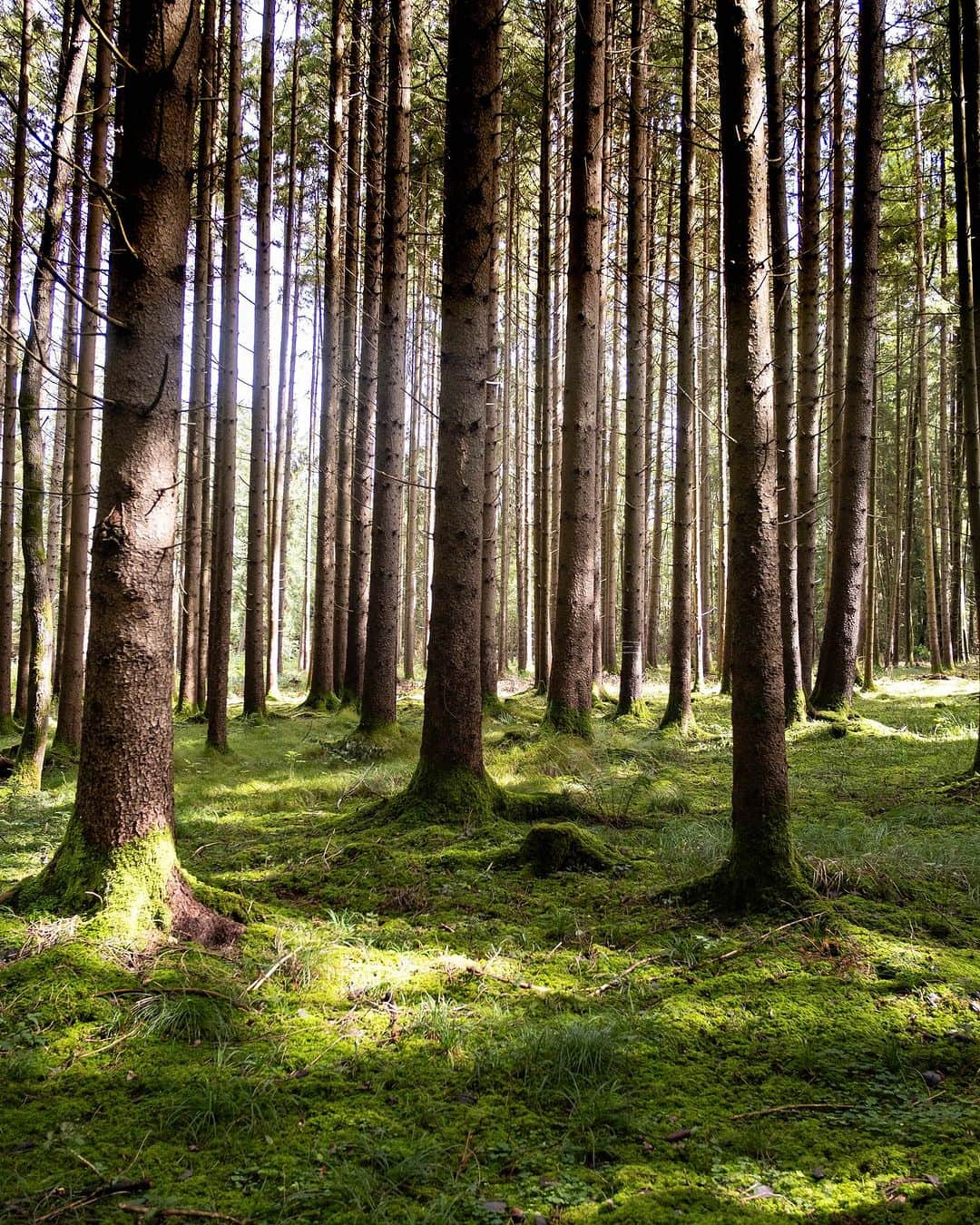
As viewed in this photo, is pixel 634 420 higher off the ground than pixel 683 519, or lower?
higher

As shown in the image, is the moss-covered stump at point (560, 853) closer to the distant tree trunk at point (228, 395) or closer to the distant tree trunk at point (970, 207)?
the distant tree trunk at point (970, 207)

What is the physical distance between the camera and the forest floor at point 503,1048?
2352 mm

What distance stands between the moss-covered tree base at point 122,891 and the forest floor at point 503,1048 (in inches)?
4.4

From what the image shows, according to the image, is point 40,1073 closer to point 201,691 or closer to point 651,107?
point 201,691

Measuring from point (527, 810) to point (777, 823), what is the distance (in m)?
2.75

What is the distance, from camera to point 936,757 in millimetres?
9156

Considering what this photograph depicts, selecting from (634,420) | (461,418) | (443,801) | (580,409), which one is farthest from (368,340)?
(443,801)

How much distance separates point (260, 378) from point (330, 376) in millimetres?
2765

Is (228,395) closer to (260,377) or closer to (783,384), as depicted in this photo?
(260,377)

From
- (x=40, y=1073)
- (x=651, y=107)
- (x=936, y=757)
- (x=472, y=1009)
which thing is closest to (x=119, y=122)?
(x=40, y=1073)

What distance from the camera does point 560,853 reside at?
5336mm

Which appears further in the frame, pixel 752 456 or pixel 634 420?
pixel 634 420

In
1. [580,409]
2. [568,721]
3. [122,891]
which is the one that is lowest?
[122,891]

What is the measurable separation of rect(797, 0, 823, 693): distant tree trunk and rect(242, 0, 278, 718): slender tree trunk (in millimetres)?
7639
